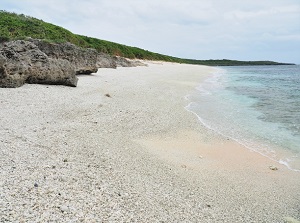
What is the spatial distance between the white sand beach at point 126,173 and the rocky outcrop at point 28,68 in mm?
2682

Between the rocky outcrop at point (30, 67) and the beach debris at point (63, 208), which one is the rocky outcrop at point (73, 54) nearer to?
the rocky outcrop at point (30, 67)

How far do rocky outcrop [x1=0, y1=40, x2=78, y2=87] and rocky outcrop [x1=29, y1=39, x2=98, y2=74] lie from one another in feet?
15.9

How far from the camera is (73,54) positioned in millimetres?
19625

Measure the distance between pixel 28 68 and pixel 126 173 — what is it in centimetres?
959

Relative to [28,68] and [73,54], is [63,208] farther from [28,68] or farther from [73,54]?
[73,54]

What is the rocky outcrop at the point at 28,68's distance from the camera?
12.1 m

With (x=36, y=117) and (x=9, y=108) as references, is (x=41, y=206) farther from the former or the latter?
(x=9, y=108)

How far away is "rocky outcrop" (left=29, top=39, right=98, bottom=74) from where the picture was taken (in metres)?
19.1

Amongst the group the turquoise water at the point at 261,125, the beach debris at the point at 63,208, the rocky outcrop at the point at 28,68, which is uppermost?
the rocky outcrop at the point at 28,68

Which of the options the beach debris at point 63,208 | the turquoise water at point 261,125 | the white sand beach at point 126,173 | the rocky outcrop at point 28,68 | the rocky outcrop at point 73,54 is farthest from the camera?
the rocky outcrop at point 73,54

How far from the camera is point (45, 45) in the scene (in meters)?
19.2

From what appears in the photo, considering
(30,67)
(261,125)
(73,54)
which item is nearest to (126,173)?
(261,125)

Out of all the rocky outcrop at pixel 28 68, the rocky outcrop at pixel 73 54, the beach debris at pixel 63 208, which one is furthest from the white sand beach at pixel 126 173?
the rocky outcrop at pixel 73 54

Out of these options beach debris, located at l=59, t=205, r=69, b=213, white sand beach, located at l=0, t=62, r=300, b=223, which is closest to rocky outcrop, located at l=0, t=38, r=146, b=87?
white sand beach, located at l=0, t=62, r=300, b=223
